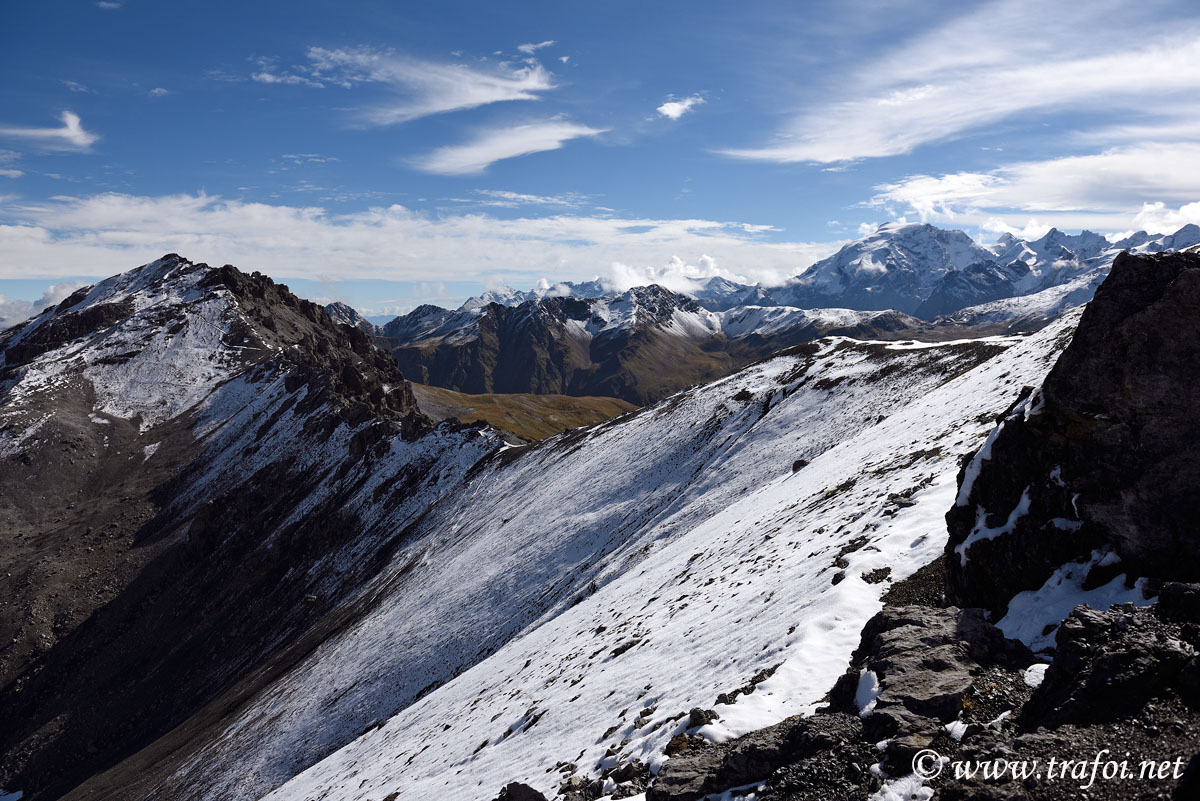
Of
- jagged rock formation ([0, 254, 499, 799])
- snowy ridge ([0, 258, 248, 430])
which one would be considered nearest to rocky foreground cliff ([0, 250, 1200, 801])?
jagged rock formation ([0, 254, 499, 799])

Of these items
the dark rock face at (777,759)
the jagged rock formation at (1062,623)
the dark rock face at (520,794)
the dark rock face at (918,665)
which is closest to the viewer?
the jagged rock formation at (1062,623)

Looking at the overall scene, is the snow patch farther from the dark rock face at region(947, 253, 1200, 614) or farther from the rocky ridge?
the dark rock face at region(947, 253, 1200, 614)

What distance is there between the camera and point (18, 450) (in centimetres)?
10950

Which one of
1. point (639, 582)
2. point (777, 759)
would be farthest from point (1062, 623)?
point (639, 582)

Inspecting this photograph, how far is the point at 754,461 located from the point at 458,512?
38.9 m

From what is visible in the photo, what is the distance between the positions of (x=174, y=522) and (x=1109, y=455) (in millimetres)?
112550

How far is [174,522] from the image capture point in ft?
300

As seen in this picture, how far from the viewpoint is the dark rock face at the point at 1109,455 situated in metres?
11.6

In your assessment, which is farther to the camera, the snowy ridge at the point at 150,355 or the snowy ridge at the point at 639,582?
the snowy ridge at the point at 150,355

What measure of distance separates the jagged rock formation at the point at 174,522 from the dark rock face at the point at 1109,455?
62.7 m

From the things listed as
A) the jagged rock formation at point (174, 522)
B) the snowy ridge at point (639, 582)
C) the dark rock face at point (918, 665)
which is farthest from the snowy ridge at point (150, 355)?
the dark rock face at point (918, 665)

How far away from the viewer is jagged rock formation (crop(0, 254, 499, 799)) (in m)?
63.3

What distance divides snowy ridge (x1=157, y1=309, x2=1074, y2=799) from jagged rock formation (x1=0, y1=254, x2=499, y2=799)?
1269 cm

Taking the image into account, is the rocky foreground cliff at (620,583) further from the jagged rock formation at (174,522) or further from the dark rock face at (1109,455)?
the jagged rock formation at (174,522)
